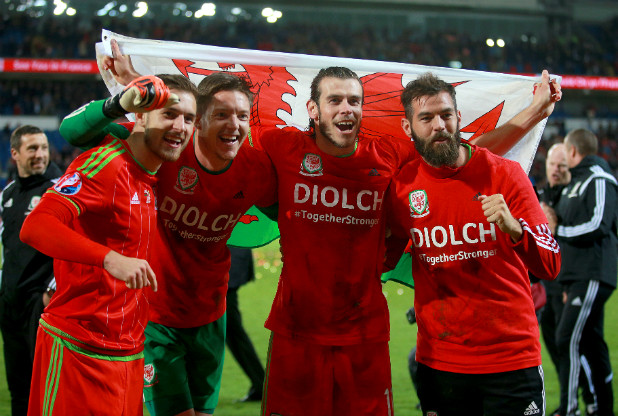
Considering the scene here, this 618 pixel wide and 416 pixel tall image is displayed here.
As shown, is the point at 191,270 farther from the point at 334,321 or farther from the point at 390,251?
the point at 390,251

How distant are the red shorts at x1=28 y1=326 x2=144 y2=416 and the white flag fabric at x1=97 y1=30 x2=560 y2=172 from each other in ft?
6.01

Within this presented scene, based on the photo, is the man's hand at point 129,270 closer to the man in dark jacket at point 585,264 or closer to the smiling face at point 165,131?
the smiling face at point 165,131

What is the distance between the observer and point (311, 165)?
137 inches

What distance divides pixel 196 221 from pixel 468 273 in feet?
4.61

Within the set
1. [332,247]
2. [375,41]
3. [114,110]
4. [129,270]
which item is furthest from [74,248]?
[375,41]

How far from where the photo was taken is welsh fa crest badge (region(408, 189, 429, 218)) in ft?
10.9

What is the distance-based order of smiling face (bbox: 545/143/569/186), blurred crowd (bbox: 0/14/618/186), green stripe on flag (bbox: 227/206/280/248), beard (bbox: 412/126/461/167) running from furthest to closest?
blurred crowd (bbox: 0/14/618/186) < smiling face (bbox: 545/143/569/186) < green stripe on flag (bbox: 227/206/280/248) < beard (bbox: 412/126/461/167)

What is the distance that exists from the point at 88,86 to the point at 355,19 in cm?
1412

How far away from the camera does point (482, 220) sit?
3.23m

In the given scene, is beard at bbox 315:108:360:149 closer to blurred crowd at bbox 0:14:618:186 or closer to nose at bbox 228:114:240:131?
→ nose at bbox 228:114:240:131

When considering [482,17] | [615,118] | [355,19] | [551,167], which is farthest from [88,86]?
[551,167]

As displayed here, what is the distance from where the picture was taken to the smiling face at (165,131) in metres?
3.11

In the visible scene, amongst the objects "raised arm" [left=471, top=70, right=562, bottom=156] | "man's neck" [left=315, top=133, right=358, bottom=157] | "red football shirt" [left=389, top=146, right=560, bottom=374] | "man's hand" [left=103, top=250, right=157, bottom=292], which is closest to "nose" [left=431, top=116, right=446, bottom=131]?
"red football shirt" [left=389, top=146, right=560, bottom=374]

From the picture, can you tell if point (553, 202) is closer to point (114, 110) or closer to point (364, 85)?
point (364, 85)
